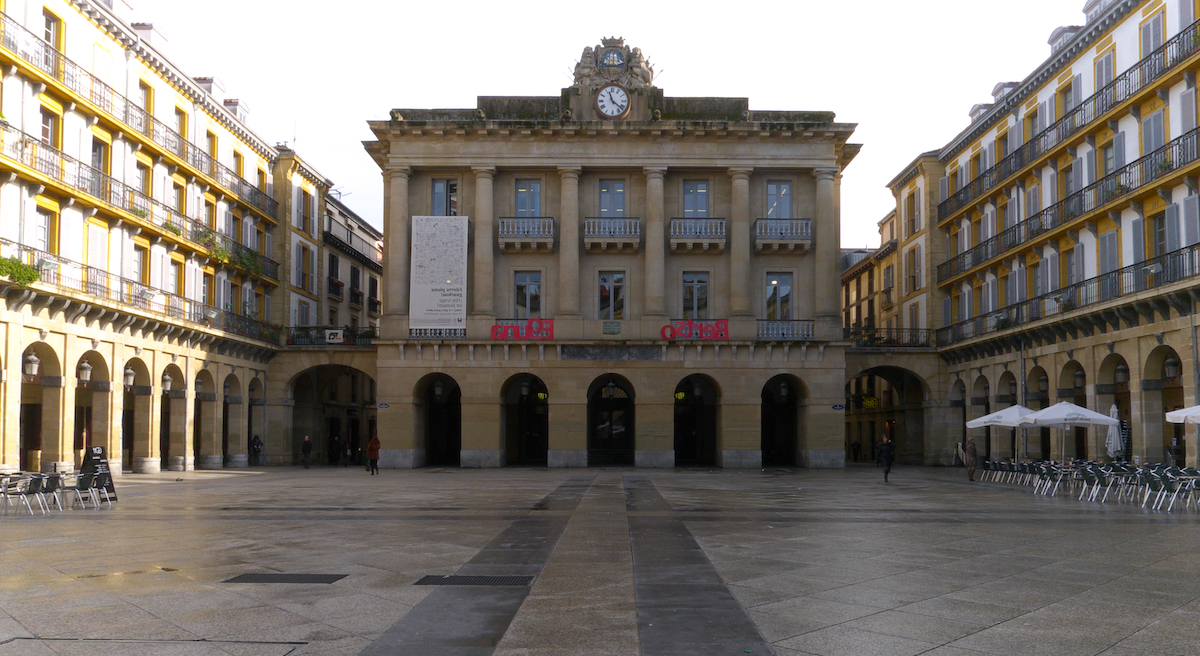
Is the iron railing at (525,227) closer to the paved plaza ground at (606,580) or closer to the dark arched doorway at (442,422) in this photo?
the dark arched doorway at (442,422)

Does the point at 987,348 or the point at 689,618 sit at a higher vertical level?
the point at 987,348

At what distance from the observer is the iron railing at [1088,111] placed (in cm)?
2964

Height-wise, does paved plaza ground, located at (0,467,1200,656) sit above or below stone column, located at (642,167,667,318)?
below

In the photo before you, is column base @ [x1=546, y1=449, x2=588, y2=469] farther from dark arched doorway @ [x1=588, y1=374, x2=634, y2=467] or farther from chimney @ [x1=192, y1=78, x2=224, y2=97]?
chimney @ [x1=192, y1=78, x2=224, y2=97]

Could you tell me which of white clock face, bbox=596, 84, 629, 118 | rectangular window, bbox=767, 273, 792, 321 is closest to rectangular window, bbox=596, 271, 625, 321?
rectangular window, bbox=767, 273, 792, 321

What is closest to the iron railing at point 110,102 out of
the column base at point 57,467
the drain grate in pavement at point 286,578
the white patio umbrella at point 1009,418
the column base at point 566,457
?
the column base at point 57,467

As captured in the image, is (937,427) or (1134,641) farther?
(937,427)

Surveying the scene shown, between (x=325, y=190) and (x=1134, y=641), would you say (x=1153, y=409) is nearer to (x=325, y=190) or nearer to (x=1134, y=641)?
(x=1134, y=641)

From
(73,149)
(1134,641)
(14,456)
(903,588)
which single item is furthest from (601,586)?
(73,149)

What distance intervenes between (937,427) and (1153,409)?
17.4 metres

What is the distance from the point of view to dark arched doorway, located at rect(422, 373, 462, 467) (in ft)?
157

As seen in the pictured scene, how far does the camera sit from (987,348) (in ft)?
144

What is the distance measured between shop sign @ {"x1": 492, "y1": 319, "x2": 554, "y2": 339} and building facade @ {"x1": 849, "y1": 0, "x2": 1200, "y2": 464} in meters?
18.9

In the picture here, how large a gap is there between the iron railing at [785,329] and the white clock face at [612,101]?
1158 centimetres
